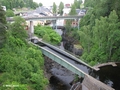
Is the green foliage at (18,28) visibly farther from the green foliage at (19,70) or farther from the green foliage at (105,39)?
the green foliage at (105,39)

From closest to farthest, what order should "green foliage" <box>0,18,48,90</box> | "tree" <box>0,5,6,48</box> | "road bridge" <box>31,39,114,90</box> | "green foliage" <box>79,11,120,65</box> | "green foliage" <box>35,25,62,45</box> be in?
"green foliage" <box>0,18,48,90</box>
"road bridge" <box>31,39,114,90</box>
"tree" <box>0,5,6,48</box>
"green foliage" <box>79,11,120,65</box>
"green foliage" <box>35,25,62,45</box>

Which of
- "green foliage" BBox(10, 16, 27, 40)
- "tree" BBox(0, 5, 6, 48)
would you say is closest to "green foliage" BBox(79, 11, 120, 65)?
"green foliage" BBox(10, 16, 27, 40)

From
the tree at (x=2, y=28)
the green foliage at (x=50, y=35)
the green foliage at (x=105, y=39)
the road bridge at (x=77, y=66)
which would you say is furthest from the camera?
the green foliage at (x=50, y=35)

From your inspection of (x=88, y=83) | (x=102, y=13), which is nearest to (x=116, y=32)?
(x=88, y=83)

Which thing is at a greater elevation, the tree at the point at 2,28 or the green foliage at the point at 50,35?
the tree at the point at 2,28

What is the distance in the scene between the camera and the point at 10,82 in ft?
50.3

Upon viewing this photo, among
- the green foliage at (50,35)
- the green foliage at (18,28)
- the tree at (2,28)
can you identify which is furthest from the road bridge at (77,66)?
the green foliage at (50,35)

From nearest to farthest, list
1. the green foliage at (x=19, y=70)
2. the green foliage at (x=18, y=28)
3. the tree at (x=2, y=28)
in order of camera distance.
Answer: the green foliage at (x=19, y=70) < the tree at (x=2, y=28) < the green foliage at (x=18, y=28)

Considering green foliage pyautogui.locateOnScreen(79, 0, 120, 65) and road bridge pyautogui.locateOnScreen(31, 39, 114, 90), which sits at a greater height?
green foliage pyautogui.locateOnScreen(79, 0, 120, 65)

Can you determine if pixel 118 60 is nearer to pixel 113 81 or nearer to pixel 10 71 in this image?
pixel 113 81

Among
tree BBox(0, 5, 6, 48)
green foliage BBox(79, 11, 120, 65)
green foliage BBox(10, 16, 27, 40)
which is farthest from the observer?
green foliage BBox(10, 16, 27, 40)

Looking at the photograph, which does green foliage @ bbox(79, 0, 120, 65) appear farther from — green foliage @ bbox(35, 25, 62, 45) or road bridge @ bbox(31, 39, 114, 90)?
green foliage @ bbox(35, 25, 62, 45)

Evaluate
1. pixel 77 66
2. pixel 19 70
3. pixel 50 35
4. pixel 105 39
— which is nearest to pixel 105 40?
pixel 105 39

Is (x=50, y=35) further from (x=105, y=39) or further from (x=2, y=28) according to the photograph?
(x=2, y=28)
